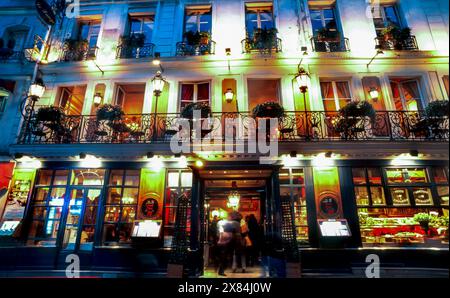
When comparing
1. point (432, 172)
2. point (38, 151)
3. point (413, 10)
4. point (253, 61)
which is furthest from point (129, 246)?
point (413, 10)

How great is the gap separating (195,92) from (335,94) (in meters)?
4.97

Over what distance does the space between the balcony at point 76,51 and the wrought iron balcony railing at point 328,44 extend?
329 inches

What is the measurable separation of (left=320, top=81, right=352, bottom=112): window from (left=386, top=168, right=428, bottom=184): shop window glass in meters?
2.63

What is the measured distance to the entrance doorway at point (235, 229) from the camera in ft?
21.1

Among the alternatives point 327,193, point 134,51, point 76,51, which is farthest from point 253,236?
point 76,51

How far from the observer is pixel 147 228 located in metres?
7.27

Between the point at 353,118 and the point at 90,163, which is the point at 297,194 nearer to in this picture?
the point at 353,118

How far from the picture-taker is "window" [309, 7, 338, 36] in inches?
379

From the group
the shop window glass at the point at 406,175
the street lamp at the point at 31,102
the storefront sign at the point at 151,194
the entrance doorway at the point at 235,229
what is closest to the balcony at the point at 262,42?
the entrance doorway at the point at 235,229

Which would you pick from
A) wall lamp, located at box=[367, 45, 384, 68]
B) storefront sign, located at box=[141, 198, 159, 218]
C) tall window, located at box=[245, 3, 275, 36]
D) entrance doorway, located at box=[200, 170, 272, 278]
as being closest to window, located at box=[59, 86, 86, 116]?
storefront sign, located at box=[141, 198, 159, 218]

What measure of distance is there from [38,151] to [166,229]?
15.2 ft

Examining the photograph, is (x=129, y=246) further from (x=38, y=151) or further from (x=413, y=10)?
(x=413, y=10)

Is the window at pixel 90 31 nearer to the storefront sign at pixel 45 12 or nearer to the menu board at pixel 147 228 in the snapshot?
the storefront sign at pixel 45 12
